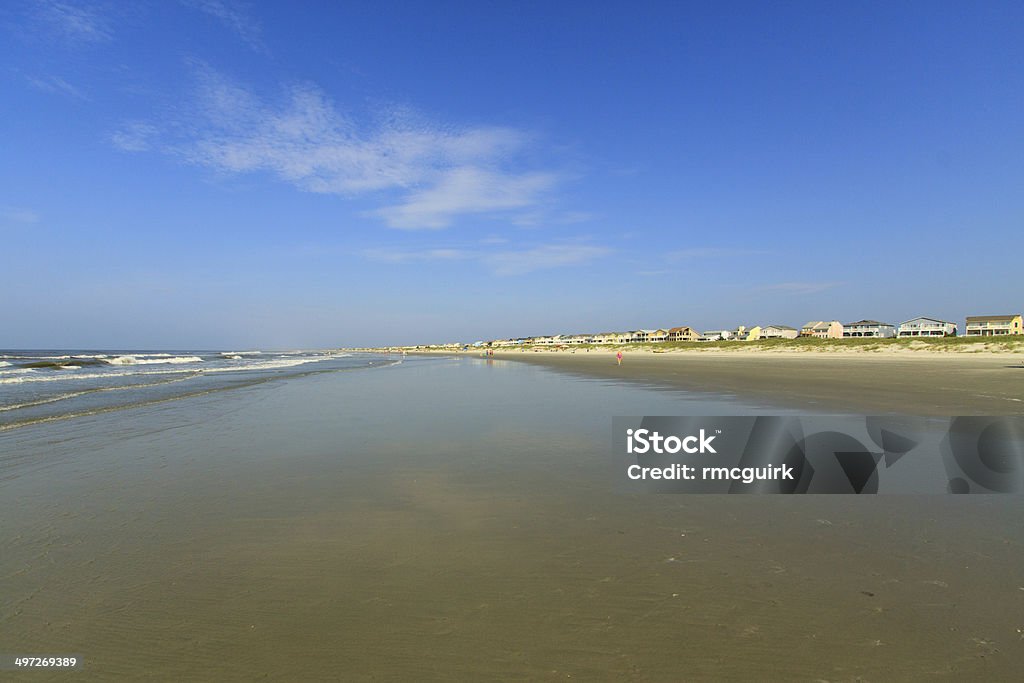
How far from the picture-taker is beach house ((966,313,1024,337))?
9231cm

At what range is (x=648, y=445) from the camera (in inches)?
360

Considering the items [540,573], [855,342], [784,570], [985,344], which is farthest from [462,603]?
[855,342]

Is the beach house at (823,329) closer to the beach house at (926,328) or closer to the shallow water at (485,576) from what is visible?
the beach house at (926,328)

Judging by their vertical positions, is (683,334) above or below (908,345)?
above

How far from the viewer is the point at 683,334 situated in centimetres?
16338

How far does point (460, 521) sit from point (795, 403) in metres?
12.7

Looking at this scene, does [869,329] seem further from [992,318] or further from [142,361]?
[142,361]

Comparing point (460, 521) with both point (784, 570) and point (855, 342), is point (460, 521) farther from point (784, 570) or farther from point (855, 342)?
point (855, 342)

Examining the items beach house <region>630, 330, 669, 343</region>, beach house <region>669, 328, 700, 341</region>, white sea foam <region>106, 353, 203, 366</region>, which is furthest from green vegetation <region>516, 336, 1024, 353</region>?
beach house <region>630, 330, 669, 343</region>

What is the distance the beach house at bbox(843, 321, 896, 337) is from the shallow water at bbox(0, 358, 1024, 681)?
5257 inches

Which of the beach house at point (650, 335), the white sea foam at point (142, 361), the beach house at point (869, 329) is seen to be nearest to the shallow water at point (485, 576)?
the white sea foam at point (142, 361)

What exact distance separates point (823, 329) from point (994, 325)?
113 feet

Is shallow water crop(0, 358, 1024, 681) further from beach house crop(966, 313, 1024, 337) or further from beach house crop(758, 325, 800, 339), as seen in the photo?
beach house crop(758, 325, 800, 339)

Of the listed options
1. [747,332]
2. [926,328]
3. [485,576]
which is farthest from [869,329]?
[485,576]
